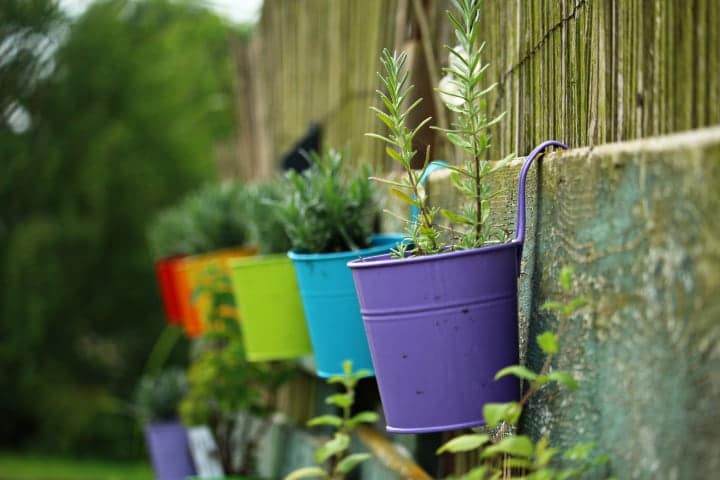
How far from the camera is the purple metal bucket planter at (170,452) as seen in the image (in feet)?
15.5

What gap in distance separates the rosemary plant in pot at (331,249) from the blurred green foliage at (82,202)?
4754mm

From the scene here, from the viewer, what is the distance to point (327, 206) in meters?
2.24

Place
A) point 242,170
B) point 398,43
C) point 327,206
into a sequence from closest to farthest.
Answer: point 327,206
point 398,43
point 242,170

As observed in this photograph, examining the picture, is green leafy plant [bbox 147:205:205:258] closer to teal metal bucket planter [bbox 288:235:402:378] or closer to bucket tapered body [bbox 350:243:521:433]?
teal metal bucket planter [bbox 288:235:402:378]

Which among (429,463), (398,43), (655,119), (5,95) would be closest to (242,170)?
(5,95)

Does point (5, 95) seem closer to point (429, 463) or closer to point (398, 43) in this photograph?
point (398, 43)

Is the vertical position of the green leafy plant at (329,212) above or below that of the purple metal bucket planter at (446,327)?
above

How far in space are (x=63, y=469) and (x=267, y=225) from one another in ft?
13.6

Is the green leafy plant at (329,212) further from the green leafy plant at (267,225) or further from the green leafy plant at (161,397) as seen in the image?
the green leafy plant at (161,397)

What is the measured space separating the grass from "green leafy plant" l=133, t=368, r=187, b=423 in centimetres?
68

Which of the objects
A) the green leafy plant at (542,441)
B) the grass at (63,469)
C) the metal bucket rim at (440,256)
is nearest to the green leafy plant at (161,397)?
the grass at (63,469)

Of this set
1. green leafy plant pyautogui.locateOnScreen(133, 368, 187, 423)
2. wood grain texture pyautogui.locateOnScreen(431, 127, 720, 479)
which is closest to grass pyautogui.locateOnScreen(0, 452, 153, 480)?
green leafy plant pyautogui.locateOnScreen(133, 368, 187, 423)

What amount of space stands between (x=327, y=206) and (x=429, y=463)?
0.64m

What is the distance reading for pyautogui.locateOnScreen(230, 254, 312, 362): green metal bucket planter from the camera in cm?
277
